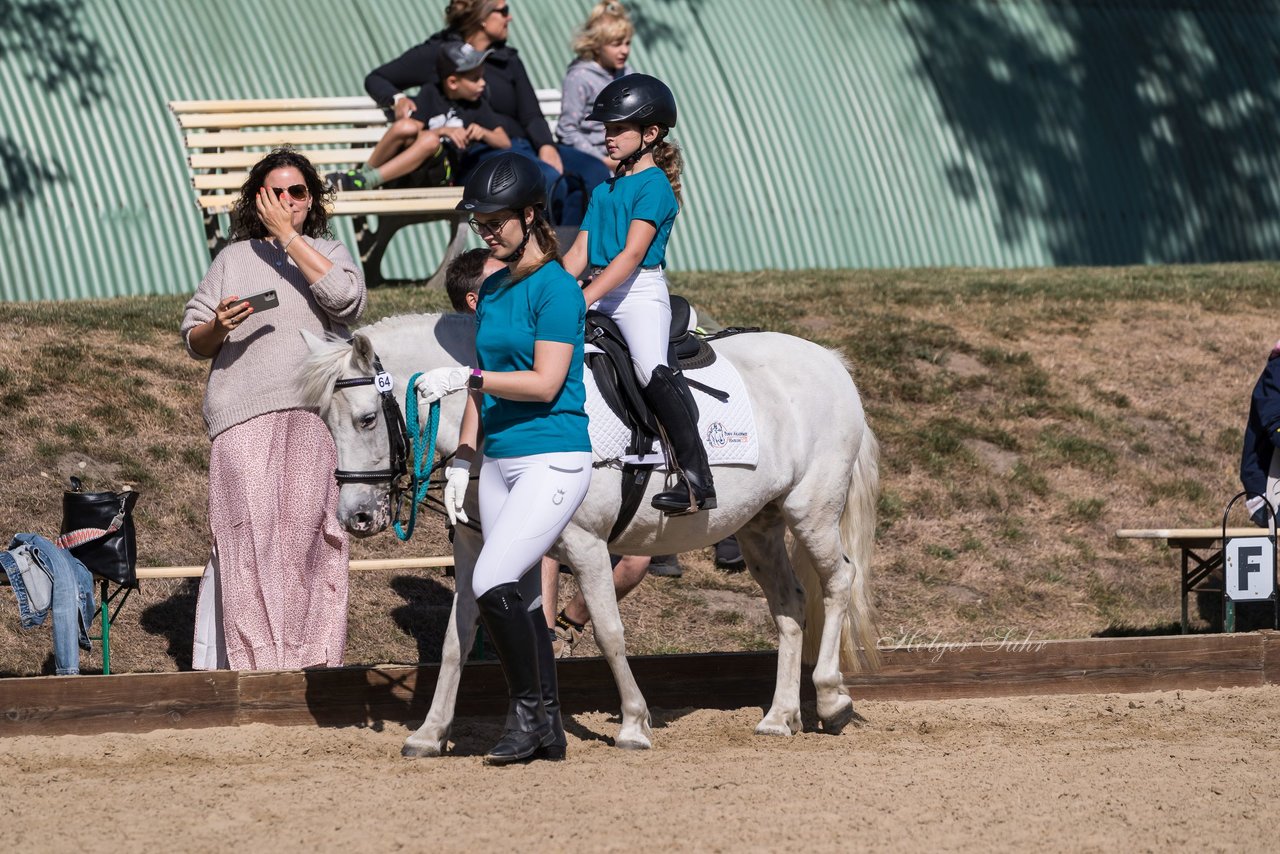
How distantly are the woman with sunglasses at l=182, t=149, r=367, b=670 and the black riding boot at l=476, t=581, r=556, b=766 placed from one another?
125 centimetres

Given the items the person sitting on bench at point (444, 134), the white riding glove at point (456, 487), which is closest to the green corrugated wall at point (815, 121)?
the person sitting on bench at point (444, 134)

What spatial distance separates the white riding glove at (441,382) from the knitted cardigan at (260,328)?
1.16 m

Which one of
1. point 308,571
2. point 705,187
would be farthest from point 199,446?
point 705,187

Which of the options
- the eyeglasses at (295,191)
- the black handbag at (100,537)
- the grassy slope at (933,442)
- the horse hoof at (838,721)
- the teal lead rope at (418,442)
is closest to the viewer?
the teal lead rope at (418,442)

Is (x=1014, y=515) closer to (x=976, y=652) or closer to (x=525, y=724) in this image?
(x=976, y=652)

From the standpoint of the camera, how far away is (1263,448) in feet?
28.9

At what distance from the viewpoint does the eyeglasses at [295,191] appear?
6.59 metres

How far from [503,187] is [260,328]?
1510mm

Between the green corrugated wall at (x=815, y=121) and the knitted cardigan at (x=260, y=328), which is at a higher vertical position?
the green corrugated wall at (x=815, y=121)

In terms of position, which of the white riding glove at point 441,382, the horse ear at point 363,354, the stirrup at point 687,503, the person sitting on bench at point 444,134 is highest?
the person sitting on bench at point 444,134

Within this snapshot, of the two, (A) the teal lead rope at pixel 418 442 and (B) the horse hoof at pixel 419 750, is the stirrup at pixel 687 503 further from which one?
(B) the horse hoof at pixel 419 750

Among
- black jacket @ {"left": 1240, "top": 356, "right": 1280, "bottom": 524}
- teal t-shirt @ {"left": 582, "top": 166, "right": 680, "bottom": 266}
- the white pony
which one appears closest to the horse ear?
the white pony

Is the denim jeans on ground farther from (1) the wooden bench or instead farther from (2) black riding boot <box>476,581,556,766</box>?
(1) the wooden bench

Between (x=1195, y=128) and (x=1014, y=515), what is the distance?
8.03 metres
